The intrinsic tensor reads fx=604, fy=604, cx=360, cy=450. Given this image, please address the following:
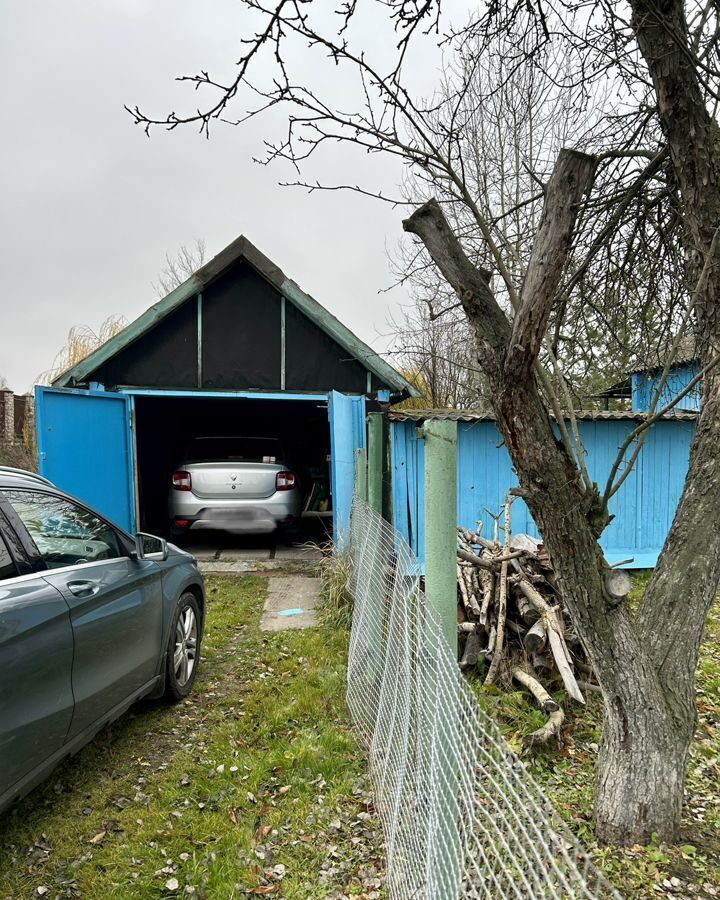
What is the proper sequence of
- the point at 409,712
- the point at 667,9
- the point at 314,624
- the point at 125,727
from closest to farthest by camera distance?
the point at 409,712, the point at 667,9, the point at 125,727, the point at 314,624

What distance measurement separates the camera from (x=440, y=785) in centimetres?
207

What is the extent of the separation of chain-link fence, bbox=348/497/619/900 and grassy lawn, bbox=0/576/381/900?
249 mm

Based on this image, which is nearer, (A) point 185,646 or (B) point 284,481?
(A) point 185,646

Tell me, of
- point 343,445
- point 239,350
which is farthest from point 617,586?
point 239,350

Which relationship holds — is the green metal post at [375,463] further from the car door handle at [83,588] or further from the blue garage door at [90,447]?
the blue garage door at [90,447]

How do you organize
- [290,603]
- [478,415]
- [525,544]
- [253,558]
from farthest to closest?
[253,558], [290,603], [478,415], [525,544]

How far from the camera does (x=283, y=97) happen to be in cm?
274

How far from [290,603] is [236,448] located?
3930 millimetres

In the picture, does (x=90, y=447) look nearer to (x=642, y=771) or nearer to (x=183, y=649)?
(x=183, y=649)

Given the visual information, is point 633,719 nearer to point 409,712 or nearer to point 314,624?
point 409,712

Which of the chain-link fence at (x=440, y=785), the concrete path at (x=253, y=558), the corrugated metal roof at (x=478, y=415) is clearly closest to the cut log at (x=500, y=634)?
the chain-link fence at (x=440, y=785)

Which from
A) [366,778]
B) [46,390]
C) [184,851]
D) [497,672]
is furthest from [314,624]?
[46,390]

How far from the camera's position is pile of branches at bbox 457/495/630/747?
4191 millimetres

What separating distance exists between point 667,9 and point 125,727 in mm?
4910
